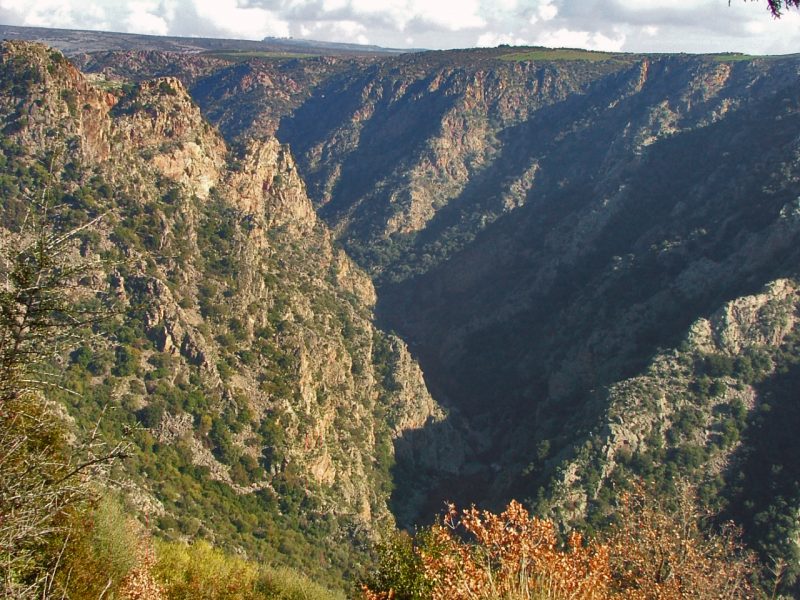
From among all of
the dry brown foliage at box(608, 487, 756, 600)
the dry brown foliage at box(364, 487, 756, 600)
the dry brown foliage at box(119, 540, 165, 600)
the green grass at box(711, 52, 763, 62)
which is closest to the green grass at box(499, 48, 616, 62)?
the green grass at box(711, 52, 763, 62)

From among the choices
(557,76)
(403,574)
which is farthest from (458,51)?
(403,574)

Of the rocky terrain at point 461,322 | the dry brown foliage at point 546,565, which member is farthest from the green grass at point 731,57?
the dry brown foliage at point 546,565

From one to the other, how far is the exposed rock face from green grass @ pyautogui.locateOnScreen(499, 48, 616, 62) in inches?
4425

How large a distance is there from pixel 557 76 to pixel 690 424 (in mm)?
125735

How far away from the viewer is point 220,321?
5650 cm

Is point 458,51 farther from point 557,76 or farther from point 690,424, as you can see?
point 690,424

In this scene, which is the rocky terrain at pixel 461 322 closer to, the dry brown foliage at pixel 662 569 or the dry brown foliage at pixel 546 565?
the dry brown foliage at pixel 546 565

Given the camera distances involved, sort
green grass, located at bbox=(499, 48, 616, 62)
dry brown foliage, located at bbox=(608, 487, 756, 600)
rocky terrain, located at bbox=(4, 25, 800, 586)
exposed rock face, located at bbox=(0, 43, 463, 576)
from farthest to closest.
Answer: green grass, located at bbox=(499, 48, 616, 62) → exposed rock face, located at bbox=(0, 43, 463, 576) → rocky terrain, located at bbox=(4, 25, 800, 586) → dry brown foliage, located at bbox=(608, 487, 756, 600)

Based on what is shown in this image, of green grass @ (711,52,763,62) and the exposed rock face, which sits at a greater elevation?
green grass @ (711,52,763,62)

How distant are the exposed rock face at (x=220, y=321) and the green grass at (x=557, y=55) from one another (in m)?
112

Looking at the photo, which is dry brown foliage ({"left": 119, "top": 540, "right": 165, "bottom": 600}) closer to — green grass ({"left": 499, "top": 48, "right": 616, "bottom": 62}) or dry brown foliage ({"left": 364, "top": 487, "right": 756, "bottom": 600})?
dry brown foliage ({"left": 364, "top": 487, "right": 756, "bottom": 600})

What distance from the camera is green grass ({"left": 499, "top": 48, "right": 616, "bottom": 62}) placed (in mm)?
167375

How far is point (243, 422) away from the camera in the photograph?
50.9 m

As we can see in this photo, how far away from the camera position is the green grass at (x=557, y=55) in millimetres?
167375
